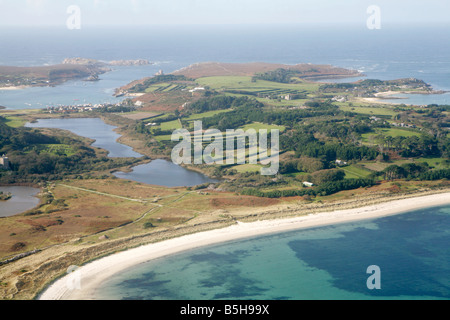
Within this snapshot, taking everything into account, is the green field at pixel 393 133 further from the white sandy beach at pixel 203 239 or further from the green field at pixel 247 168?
the white sandy beach at pixel 203 239

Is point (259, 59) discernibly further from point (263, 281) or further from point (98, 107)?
point (263, 281)

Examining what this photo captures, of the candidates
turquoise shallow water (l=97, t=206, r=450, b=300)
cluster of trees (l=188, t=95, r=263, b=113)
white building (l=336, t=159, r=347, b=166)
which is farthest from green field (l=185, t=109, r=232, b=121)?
turquoise shallow water (l=97, t=206, r=450, b=300)

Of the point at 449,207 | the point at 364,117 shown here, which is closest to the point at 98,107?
the point at 364,117

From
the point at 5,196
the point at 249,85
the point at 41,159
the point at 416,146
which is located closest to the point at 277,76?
the point at 249,85

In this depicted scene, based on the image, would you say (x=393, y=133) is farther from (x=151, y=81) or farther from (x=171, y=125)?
(x=151, y=81)

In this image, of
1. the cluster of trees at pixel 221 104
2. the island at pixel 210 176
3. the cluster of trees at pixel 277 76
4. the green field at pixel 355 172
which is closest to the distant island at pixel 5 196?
the island at pixel 210 176

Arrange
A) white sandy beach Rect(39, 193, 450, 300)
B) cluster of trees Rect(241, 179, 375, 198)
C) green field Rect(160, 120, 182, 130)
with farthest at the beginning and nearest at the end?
green field Rect(160, 120, 182, 130) → cluster of trees Rect(241, 179, 375, 198) → white sandy beach Rect(39, 193, 450, 300)

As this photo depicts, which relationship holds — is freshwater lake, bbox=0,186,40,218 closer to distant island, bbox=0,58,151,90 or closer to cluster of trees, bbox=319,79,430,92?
cluster of trees, bbox=319,79,430,92
